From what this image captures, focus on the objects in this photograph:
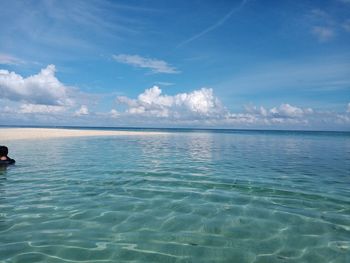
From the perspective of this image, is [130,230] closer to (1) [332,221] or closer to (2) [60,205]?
(2) [60,205]

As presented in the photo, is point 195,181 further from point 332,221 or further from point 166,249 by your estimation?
point 166,249

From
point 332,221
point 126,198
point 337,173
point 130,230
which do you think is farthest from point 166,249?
point 337,173

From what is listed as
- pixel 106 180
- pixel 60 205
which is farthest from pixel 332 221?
pixel 106 180

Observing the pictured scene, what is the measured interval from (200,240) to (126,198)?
16.5 ft

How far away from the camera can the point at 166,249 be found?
732 centimetres

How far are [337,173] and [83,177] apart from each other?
1662 cm

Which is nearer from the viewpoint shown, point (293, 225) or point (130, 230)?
point (130, 230)

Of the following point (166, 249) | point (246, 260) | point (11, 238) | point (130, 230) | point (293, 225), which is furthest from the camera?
point (293, 225)

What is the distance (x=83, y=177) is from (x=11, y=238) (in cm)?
863

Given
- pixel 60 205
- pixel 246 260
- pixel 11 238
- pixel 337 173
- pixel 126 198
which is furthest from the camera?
pixel 337 173

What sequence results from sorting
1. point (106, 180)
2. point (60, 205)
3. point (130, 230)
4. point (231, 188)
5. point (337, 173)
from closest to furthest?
point (130, 230), point (60, 205), point (231, 188), point (106, 180), point (337, 173)

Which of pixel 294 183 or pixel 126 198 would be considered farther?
pixel 294 183

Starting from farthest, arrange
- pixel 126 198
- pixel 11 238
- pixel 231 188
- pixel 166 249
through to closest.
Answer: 1. pixel 231 188
2. pixel 126 198
3. pixel 11 238
4. pixel 166 249

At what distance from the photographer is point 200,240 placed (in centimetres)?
788
